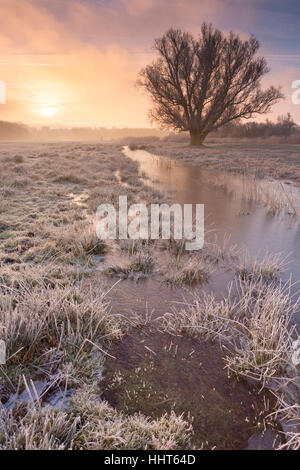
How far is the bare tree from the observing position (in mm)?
23375

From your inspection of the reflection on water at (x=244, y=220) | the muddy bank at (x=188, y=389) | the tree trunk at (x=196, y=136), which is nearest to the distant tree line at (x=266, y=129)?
the tree trunk at (x=196, y=136)

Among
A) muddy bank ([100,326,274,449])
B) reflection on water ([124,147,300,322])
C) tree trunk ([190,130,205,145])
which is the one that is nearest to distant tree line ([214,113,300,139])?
tree trunk ([190,130,205,145])

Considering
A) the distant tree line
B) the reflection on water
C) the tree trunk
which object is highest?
the distant tree line

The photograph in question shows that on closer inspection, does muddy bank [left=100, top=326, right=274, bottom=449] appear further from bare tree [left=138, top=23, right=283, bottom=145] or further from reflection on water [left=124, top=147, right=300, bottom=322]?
bare tree [left=138, top=23, right=283, bottom=145]

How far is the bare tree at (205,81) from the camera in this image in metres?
23.4

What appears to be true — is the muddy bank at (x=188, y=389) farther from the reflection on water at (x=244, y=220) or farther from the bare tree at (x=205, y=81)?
the bare tree at (x=205, y=81)

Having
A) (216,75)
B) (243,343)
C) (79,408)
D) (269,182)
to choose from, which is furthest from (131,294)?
(216,75)

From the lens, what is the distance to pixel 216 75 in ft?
79.9

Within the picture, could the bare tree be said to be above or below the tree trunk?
above

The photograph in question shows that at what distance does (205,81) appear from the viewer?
80.0ft

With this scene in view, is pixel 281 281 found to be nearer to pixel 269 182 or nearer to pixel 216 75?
pixel 269 182

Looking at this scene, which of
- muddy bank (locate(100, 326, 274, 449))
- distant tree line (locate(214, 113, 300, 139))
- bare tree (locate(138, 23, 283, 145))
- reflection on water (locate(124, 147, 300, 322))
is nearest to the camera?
muddy bank (locate(100, 326, 274, 449))

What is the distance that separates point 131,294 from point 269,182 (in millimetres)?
8971
